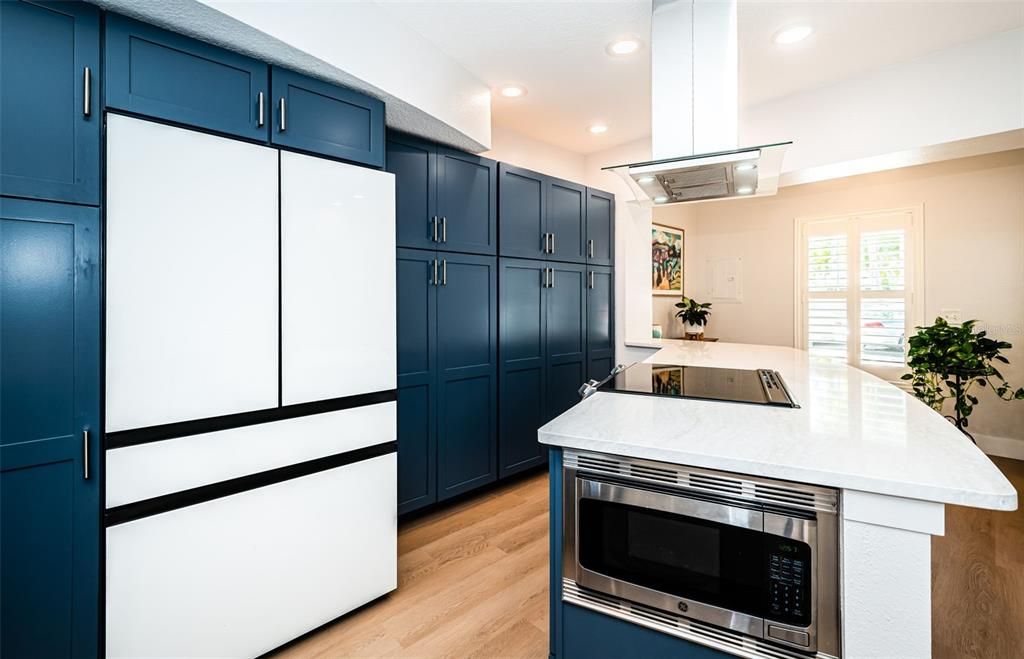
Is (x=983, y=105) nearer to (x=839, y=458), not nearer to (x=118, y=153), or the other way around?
(x=839, y=458)

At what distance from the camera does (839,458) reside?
108 cm

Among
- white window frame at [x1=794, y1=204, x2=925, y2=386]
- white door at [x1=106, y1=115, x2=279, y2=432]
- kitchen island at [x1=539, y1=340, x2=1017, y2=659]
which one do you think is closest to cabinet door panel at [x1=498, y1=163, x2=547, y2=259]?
white door at [x1=106, y1=115, x2=279, y2=432]

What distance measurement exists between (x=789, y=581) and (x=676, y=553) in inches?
10.1

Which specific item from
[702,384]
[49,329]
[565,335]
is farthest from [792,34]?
[49,329]

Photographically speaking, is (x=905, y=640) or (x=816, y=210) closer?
(x=905, y=640)

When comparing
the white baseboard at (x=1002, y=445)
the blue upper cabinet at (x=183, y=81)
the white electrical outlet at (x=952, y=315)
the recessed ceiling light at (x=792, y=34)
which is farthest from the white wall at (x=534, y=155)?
the white baseboard at (x=1002, y=445)

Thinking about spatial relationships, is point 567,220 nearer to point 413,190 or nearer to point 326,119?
point 413,190

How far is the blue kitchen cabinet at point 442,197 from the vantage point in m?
2.64

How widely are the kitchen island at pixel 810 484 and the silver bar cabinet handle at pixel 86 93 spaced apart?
164cm

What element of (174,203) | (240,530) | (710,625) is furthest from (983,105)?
(240,530)

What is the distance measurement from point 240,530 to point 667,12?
274 centimetres

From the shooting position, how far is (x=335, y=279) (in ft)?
6.24

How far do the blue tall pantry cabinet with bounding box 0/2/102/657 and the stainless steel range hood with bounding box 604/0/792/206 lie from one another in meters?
1.84

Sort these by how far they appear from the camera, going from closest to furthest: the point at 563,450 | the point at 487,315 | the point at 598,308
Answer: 1. the point at 563,450
2. the point at 487,315
3. the point at 598,308
